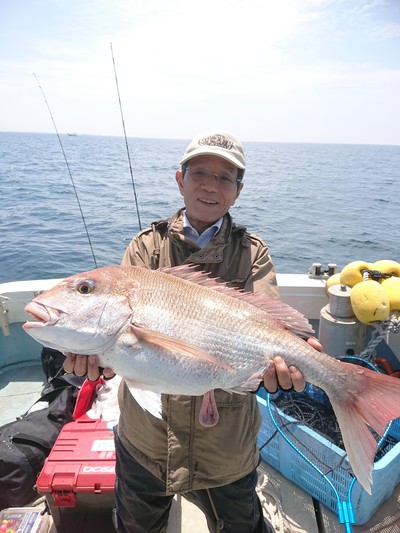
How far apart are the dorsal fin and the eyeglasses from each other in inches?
20.6

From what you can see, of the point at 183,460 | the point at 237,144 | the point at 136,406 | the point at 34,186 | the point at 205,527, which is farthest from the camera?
the point at 34,186

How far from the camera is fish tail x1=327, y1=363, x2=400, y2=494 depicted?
186cm

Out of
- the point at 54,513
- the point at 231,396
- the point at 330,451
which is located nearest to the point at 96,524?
the point at 54,513

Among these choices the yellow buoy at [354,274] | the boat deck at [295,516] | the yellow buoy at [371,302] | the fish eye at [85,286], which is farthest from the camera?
the yellow buoy at [354,274]

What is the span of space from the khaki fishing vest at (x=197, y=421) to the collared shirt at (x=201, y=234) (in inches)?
1.7

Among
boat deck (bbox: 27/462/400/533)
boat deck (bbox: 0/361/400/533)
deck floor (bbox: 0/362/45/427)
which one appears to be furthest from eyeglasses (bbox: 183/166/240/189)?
deck floor (bbox: 0/362/45/427)

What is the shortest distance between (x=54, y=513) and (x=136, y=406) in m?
1.19

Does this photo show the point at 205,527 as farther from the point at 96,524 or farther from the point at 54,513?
the point at 54,513

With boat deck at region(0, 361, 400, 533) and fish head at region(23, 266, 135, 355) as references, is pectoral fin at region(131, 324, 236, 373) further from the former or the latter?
boat deck at region(0, 361, 400, 533)

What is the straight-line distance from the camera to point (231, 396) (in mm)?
2141

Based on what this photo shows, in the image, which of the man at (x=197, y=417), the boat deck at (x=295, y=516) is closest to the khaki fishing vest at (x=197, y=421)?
the man at (x=197, y=417)

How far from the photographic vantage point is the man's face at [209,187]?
2307mm

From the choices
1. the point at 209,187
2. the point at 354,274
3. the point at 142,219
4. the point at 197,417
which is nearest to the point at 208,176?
the point at 209,187

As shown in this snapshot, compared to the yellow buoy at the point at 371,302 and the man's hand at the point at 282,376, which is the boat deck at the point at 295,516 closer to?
the yellow buoy at the point at 371,302
